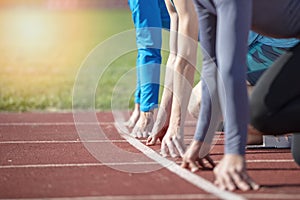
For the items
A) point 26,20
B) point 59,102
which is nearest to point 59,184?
point 59,102

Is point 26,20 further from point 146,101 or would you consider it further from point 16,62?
point 146,101

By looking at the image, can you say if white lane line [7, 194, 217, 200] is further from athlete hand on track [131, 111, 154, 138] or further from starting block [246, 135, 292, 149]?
athlete hand on track [131, 111, 154, 138]

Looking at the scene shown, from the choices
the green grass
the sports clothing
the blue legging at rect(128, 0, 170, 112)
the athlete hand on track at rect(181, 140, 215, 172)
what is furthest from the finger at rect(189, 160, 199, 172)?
the green grass

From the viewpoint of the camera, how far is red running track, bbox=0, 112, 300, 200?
4.54 metres

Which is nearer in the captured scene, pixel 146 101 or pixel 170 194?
pixel 170 194

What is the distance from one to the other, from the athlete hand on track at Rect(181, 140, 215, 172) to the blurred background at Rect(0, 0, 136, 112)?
5.40m

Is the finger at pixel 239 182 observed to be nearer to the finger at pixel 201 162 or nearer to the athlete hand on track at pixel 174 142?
the finger at pixel 201 162

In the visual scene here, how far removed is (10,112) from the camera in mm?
10195

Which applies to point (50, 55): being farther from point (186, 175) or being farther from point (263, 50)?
point (186, 175)

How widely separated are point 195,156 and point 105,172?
58 centimetres

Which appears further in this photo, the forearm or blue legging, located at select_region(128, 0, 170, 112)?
blue legging, located at select_region(128, 0, 170, 112)

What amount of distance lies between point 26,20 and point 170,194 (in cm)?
2689

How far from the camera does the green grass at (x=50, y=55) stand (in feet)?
37.6

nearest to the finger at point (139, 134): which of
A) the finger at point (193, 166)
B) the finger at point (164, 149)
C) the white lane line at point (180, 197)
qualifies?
the finger at point (164, 149)
